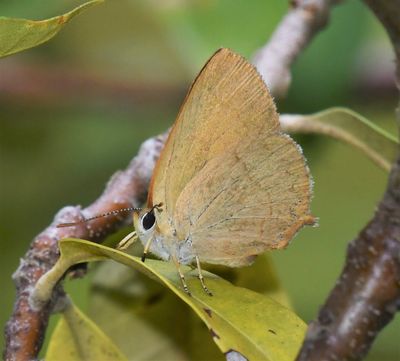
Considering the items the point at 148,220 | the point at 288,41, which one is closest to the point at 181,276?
the point at 148,220

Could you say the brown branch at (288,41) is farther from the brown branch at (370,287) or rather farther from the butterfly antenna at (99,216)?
the brown branch at (370,287)

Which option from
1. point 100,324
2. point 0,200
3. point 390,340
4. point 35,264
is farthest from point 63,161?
point 35,264

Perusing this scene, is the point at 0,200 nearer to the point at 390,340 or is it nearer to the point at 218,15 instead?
the point at 218,15

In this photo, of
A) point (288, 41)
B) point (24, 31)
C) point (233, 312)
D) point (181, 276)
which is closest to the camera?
point (24, 31)

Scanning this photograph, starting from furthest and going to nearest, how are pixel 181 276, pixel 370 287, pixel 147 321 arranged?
pixel 147 321 < pixel 181 276 < pixel 370 287

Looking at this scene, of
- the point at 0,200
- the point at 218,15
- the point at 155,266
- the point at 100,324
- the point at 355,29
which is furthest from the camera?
the point at 0,200

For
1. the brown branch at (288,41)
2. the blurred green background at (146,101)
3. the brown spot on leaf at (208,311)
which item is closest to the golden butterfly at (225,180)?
the brown spot on leaf at (208,311)

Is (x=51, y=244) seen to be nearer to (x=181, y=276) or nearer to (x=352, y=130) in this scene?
(x=181, y=276)
